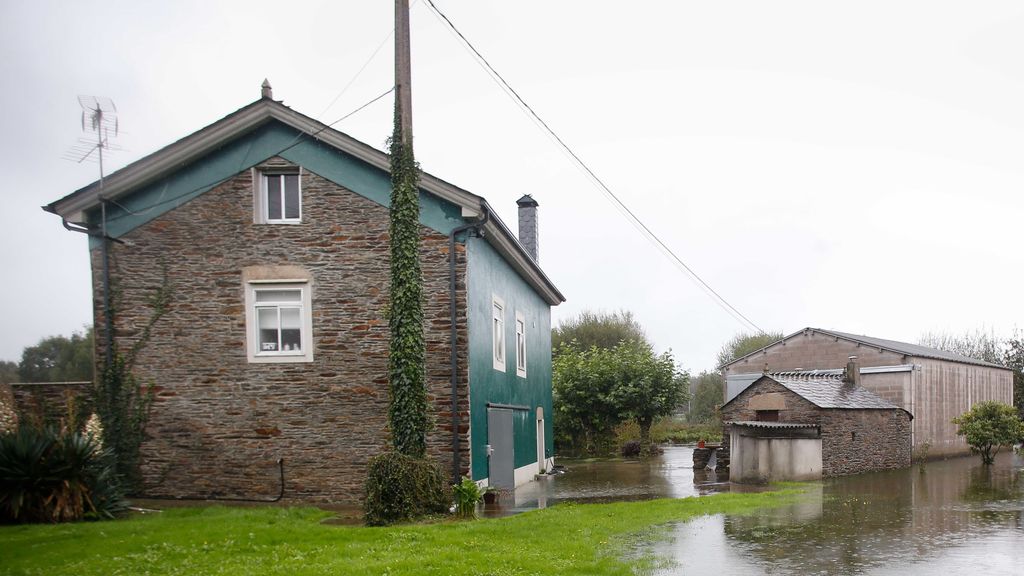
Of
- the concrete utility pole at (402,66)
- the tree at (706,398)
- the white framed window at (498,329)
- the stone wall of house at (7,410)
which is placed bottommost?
the tree at (706,398)

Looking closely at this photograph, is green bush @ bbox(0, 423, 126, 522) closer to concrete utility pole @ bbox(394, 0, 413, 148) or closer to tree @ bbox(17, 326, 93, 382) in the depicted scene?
concrete utility pole @ bbox(394, 0, 413, 148)

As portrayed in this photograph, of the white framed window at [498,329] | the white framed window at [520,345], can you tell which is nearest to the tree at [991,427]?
the white framed window at [520,345]

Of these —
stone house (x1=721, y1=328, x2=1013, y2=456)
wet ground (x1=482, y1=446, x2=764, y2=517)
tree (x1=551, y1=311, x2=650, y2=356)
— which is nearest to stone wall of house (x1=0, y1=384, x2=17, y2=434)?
wet ground (x1=482, y1=446, x2=764, y2=517)

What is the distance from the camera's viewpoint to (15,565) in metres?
8.55

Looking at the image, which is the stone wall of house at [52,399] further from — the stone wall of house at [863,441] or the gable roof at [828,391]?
the stone wall of house at [863,441]

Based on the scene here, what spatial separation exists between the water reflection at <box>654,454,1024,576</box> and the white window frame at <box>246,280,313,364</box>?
23.4 feet

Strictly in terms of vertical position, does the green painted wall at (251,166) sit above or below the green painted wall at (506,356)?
above

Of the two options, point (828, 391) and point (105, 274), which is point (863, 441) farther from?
point (105, 274)

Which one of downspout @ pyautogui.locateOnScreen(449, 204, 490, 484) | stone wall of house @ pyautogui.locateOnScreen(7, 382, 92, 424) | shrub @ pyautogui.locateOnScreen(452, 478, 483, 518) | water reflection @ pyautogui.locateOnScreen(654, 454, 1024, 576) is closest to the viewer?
water reflection @ pyautogui.locateOnScreen(654, 454, 1024, 576)

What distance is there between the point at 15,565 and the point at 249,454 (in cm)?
630

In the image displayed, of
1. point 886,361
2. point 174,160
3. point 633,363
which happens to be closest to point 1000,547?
point 174,160

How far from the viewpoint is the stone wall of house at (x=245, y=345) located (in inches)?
578

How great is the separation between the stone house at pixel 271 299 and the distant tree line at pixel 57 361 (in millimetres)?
8675

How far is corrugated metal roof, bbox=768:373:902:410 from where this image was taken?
2173 centimetres
